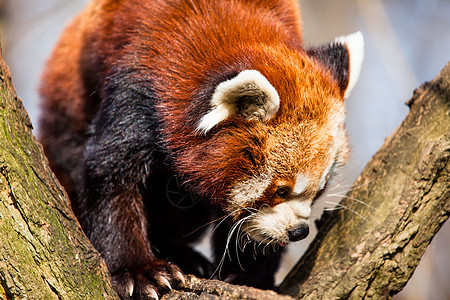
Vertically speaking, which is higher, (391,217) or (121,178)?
(121,178)

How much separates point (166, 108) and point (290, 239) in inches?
44.5

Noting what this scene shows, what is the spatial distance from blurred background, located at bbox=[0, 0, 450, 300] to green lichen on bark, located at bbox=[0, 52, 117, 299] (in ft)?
12.2

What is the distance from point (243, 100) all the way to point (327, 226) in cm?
108

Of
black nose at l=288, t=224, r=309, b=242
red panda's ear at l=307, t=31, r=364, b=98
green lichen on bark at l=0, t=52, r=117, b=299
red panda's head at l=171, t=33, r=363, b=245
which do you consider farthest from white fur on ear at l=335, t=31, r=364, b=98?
green lichen on bark at l=0, t=52, r=117, b=299

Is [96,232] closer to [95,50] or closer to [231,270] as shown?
[231,270]

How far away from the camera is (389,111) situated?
5688 mm

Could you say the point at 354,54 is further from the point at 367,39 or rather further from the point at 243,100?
the point at 367,39

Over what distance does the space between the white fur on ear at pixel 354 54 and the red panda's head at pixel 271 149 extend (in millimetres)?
335

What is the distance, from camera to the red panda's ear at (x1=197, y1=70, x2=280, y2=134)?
2703mm

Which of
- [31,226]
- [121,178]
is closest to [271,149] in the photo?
[121,178]

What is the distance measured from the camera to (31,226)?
228 centimetres

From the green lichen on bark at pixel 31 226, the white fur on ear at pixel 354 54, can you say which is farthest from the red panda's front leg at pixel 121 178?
the white fur on ear at pixel 354 54

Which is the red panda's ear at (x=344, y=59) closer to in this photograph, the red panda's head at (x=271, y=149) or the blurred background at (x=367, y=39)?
the red panda's head at (x=271, y=149)

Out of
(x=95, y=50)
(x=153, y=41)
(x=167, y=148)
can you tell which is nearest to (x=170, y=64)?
(x=153, y=41)
